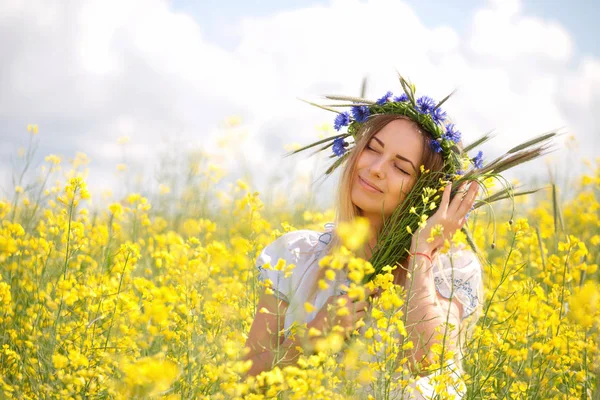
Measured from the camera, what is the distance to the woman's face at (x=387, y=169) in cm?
231

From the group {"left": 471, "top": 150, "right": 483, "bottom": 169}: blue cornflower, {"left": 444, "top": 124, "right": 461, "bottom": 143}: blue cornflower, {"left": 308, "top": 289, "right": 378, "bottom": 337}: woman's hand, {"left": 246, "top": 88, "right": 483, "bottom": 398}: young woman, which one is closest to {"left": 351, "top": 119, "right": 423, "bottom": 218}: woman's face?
{"left": 246, "top": 88, "right": 483, "bottom": 398}: young woman

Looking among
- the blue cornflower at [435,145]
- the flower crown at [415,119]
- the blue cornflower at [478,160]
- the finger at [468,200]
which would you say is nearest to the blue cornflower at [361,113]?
the flower crown at [415,119]

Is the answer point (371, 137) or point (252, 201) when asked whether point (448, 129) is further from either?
point (252, 201)

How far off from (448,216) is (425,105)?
51cm

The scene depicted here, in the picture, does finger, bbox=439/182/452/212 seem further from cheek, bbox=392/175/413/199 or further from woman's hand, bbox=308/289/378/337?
woman's hand, bbox=308/289/378/337

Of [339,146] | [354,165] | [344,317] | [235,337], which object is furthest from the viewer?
[339,146]

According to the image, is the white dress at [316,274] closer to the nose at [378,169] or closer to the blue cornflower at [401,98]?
the nose at [378,169]

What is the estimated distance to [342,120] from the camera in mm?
2646

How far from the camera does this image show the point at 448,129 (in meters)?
2.45

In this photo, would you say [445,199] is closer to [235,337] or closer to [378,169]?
[378,169]

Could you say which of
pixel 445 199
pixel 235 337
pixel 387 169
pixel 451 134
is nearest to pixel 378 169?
pixel 387 169

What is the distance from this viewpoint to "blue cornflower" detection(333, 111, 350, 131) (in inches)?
104

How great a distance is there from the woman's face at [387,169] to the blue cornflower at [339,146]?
26 cm

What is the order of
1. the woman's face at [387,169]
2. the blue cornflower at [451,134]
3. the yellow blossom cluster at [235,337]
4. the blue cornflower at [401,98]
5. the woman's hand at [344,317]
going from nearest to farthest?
the yellow blossom cluster at [235,337], the woman's hand at [344,317], the woman's face at [387,169], the blue cornflower at [451,134], the blue cornflower at [401,98]
